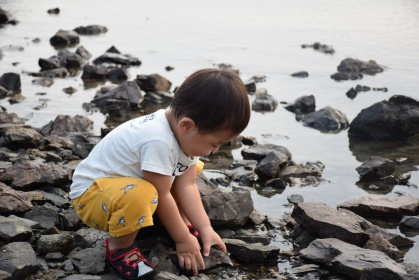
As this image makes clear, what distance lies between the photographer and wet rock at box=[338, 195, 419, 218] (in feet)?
14.3

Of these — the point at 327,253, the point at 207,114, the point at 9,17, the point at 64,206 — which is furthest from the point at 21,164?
the point at 9,17

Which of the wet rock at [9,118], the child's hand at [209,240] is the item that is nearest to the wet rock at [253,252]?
the child's hand at [209,240]

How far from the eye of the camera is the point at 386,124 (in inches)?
239

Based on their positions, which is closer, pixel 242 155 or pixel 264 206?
pixel 264 206

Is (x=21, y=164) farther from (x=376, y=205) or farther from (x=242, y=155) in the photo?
(x=376, y=205)

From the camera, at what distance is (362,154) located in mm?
5730

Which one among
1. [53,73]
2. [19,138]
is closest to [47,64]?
[53,73]

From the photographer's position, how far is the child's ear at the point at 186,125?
3.23m

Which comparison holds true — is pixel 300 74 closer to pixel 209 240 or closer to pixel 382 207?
pixel 382 207

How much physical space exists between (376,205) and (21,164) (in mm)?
2294

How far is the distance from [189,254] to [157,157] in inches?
20.9

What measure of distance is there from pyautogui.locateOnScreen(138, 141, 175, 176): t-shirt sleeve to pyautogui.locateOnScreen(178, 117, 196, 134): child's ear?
0.37 ft

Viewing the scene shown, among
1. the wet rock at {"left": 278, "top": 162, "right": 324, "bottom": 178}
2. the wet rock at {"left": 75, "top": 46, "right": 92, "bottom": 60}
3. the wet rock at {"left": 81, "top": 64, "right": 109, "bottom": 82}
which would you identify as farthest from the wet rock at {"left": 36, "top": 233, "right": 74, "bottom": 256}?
the wet rock at {"left": 75, "top": 46, "right": 92, "bottom": 60}

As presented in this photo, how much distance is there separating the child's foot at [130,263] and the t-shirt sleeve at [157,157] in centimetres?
45
